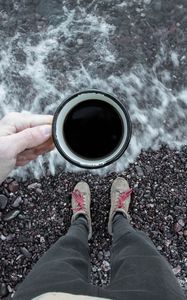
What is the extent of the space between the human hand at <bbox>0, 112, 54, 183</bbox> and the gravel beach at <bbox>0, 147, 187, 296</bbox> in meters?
0.83

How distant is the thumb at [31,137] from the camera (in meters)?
1.19

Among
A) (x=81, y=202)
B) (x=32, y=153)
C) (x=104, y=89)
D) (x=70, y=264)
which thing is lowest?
(x=81, y=202)

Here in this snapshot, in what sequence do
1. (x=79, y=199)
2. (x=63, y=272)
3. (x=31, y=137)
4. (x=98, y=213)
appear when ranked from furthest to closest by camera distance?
1. (x=98, y=213)
2. (x=79, y=199)
3. (x=63, y=272)
4. (x=31, y=137)

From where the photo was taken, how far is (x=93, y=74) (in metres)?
2.26

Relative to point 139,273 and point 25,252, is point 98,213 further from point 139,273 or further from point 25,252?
point 139,273

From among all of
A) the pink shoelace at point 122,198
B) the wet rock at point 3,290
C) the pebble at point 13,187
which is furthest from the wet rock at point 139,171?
the wet rock at point 3,290

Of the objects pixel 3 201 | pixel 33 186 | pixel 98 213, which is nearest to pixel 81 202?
pixel 98 213

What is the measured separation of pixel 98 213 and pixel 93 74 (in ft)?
2.24

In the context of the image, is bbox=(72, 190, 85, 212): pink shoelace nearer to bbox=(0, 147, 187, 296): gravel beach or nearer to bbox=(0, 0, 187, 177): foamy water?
bbox=(0, 147, 187, 296): gravel beach

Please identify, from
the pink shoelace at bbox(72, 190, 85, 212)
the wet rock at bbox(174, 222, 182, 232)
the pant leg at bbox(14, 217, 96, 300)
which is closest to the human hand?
the pant leg at bbox(14, 217, 96, 300)

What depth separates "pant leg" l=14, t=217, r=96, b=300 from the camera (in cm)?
140

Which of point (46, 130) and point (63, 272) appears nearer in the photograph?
point (46, 130)

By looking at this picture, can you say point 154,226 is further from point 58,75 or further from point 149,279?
point 58,75

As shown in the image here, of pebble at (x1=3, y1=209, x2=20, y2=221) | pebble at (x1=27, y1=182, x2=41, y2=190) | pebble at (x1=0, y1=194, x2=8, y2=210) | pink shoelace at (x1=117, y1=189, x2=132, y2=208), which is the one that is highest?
pink shoelace at (x1=117, y1=189, x2=132, y2=208)
